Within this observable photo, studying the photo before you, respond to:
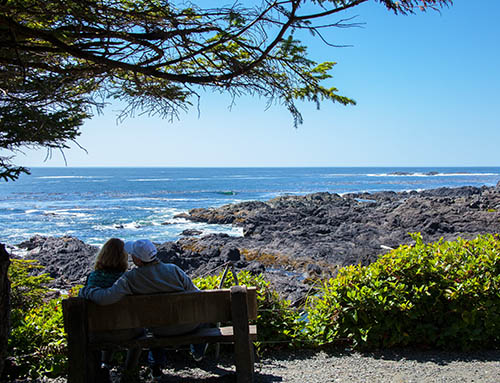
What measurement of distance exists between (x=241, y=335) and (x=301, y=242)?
51.0 ft

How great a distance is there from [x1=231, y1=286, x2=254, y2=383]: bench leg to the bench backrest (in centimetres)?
6

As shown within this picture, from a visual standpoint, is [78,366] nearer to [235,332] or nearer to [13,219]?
[235,332]

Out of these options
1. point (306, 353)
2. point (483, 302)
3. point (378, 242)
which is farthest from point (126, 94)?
point (378, 242)

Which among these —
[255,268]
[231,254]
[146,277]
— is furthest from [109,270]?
[231,254]

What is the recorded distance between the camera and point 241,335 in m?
2.94

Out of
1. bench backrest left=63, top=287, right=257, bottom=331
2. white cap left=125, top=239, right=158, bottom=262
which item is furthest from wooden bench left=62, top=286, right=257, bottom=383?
white cap left=125, top=239, right=158, bottom=262

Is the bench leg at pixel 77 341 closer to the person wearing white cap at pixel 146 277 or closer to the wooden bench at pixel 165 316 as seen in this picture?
the wooden bench at pixel 165 316

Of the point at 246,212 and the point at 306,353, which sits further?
the point at 246,212

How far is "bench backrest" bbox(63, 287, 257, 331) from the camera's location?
2.91m

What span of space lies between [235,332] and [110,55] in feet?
7.64

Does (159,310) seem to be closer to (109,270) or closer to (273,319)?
(109,270)

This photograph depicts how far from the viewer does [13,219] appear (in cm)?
3466

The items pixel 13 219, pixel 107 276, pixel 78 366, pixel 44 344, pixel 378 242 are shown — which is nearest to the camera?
pixel 78 366

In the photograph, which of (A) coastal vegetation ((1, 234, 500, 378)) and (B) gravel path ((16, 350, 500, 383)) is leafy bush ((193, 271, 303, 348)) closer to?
(A) coastal vegetation ((1, 234, 500, 378))
